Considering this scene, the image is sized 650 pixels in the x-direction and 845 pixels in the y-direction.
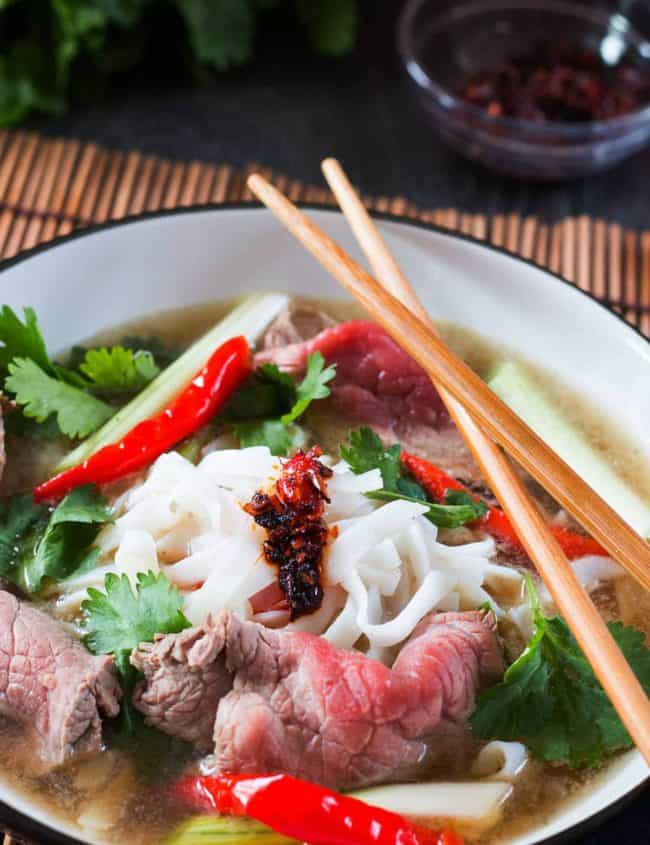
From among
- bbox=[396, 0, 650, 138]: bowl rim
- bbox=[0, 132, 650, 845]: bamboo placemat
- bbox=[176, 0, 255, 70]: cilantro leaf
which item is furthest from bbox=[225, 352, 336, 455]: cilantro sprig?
bbox=[176, 0, 255, 70]: cilantro leaf

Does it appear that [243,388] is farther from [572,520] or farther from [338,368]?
[572,520]

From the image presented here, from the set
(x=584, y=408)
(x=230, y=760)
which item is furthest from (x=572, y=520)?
(x=230, y=760)

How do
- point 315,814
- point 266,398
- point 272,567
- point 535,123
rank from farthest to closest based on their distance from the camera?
1. point 535,123
2. point 266,398
3. point 272,567
4. point 315,814

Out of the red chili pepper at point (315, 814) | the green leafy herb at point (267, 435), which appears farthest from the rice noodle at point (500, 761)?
the green leafy herb at point (267, 435)

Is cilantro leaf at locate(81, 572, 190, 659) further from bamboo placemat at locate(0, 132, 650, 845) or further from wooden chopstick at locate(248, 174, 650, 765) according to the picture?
bamboo placemat at locate(0, 132, 650, 845)

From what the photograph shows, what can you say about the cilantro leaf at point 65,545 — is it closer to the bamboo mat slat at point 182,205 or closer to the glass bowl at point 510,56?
the bamboo mat slat at point 182,205

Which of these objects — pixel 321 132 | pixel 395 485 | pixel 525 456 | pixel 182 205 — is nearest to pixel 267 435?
pixel 395 485

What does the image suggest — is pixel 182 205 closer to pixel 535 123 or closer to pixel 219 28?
pixel 219 28
